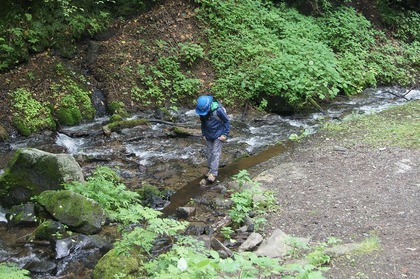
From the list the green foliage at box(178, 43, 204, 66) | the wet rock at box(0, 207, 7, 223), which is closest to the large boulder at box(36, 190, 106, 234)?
the wet rock at box(0, 207, 7, 223)

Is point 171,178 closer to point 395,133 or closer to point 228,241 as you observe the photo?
point 228,241

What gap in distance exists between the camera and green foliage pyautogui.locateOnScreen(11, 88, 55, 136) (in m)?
12.2

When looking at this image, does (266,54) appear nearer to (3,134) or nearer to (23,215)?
(3,134)

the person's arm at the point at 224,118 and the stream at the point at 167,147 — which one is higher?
the person's arm at the point at 224,118

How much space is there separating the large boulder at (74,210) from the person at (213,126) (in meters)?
2.56

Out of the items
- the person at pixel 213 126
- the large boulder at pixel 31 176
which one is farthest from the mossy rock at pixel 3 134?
the person at pixel 213 126

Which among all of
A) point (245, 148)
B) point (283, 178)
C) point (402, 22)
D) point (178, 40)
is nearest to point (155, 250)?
point (283, 178)

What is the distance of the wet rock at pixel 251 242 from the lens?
6340 mm

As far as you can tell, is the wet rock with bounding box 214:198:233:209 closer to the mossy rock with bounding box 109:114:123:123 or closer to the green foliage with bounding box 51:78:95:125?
the mossy rock with bounding box 109:114:123:123

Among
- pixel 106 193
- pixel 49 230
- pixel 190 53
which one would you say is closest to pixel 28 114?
pixel 106 193

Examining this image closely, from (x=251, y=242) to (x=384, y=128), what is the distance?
20.9ft

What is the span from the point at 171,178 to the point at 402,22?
1624 cm

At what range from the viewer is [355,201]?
7.29 meters

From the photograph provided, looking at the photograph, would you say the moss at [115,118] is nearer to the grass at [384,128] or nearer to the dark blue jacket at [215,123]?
the dark blue jacket at [215,123]
